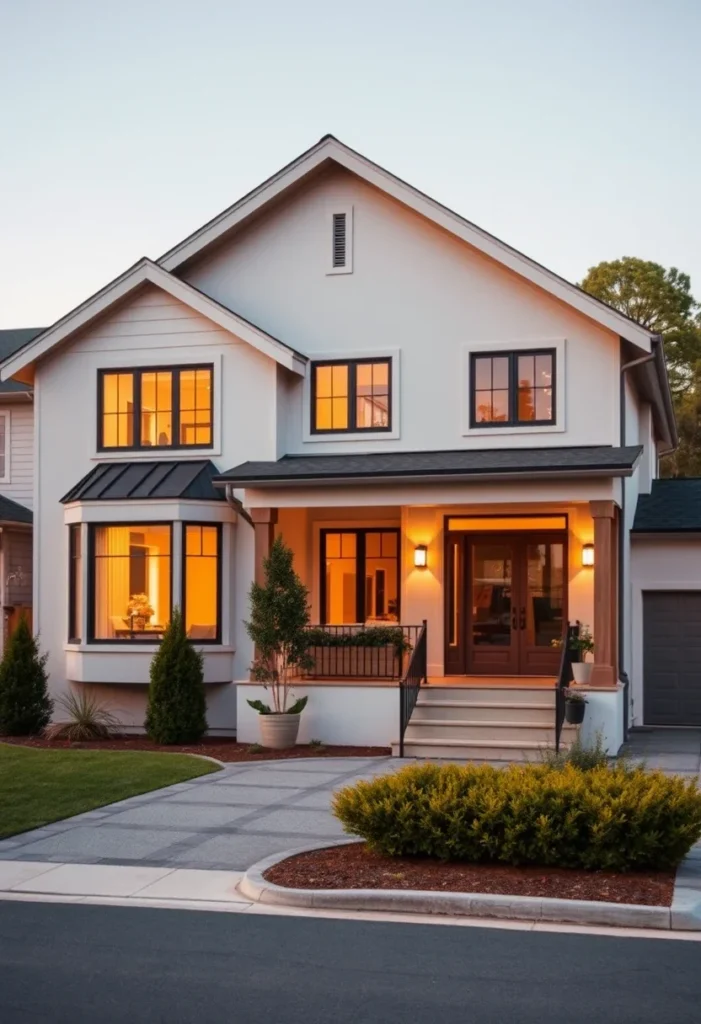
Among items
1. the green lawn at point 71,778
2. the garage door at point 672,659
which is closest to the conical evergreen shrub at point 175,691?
the green lawn at point 71,778

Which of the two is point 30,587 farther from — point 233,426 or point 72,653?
point 233,426

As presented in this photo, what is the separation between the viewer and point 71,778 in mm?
15148

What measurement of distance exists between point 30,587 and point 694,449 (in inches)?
1258

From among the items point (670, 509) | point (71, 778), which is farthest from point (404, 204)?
point (71, 778)

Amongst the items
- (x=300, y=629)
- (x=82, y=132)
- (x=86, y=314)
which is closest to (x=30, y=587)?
(x=86, y=314)

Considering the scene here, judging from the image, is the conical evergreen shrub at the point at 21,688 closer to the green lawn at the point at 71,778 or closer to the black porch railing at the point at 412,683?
the green lawn at the point at 71,778

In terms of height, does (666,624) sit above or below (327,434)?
below

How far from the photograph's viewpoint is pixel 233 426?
67.4 feet

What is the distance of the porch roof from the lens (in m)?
17.8

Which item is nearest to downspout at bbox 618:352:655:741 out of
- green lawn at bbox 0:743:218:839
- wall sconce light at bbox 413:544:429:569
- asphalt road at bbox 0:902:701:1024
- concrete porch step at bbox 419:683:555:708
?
concrete porch step at bbox 419:683:555:708

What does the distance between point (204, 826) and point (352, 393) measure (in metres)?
9.82

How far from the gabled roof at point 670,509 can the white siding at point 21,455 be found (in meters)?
11.4

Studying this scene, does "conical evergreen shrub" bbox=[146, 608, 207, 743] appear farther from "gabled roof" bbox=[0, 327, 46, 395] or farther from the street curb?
"gabled roof" bbox=[0, 327, 46, 395]

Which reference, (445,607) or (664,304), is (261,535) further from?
(664,304)
